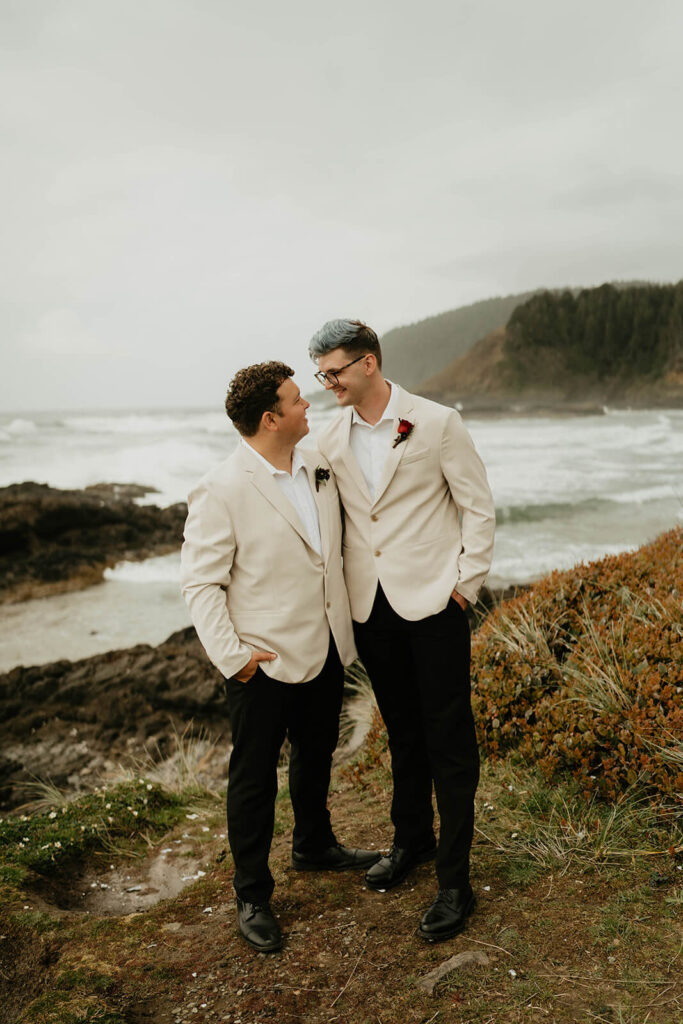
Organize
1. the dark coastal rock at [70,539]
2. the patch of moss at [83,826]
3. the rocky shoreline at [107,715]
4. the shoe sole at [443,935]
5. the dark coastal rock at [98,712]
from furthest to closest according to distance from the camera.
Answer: the dark coastal rock at [70,539] < the dark coastal rock at [98,712] < the rocky shoreline at [107,715] < the patch of moss at [83,826] < the shoe sole at [443,935]

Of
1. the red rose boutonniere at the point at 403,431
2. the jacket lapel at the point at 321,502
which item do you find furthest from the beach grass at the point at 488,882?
the red rose boutonniere at the point at 403,431

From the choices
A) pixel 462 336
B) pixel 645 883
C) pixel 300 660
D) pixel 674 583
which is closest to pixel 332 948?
pixel 300 660

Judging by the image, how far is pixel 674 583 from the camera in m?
5.02

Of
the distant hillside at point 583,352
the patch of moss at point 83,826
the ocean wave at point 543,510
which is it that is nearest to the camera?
the patch of moss at point 83,826

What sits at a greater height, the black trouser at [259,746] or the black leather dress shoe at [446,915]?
the black trouser at [259,746]

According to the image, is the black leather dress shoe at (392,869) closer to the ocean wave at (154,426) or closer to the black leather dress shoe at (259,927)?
the black leather dress shoe at (259,927)

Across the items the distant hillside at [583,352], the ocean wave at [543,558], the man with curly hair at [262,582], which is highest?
the distant hillside at [583,352]

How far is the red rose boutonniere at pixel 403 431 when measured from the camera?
326cm

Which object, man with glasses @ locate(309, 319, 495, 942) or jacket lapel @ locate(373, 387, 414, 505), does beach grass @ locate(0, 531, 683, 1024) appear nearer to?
man with glasses @ locate(309, 319, 495, 942)

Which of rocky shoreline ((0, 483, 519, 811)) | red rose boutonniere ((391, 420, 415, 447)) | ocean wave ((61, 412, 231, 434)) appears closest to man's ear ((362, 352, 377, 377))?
red rose boutonniere ((391, 420, 415, 447))

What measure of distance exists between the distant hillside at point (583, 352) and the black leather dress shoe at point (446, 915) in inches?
2523

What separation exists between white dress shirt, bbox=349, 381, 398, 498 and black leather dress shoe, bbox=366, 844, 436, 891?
5.67 feet

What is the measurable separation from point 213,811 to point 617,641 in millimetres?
2911

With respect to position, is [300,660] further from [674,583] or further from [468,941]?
[674,583]
